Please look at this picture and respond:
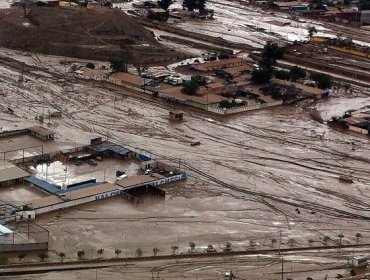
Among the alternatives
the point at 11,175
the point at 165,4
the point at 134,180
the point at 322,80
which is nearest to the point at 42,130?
the point at 11,175

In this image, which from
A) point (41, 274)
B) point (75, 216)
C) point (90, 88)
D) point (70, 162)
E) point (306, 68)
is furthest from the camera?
point (306, 68)

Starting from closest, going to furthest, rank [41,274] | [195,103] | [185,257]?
[41,274] → [185,257] → [195,103]

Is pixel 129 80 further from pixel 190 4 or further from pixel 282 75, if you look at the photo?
pixel 190 4

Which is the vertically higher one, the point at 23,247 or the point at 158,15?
the point at 23,247

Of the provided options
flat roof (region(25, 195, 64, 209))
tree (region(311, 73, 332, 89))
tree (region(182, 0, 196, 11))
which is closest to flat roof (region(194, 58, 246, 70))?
tree (region(311, 73, 332, 89))

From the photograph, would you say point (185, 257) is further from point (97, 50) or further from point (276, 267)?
point (97, 50)

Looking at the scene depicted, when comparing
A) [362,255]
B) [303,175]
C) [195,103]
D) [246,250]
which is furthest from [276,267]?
[195,103]
